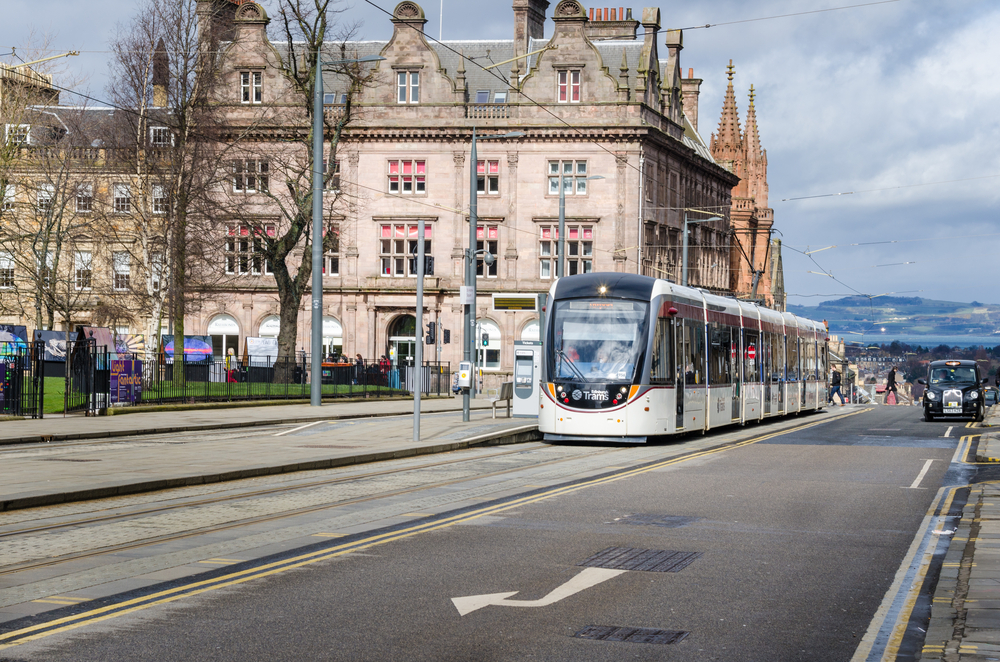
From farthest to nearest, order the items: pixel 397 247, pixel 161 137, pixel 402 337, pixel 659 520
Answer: pixel 402 337, pixel 397 247, pixel 161 137, pixel 659 520

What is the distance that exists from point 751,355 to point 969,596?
25.0 m

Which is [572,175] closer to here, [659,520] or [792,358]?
[792,358]

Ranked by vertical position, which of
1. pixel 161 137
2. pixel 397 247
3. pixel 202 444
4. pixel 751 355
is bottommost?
pixel 202 444

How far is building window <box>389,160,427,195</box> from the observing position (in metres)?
64.2

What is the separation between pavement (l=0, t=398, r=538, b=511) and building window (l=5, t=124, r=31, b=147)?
16.3 m

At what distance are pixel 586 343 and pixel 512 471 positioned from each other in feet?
21.1

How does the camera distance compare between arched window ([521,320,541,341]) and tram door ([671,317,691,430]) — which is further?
arched window ([521,320,541,341])

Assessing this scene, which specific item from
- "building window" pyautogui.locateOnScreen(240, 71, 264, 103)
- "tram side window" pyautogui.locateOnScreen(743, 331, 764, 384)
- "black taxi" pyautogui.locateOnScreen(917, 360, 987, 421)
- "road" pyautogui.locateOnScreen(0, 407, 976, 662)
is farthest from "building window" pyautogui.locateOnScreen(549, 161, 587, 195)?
→ "road" pyautogui.locateOnScreen(0, 407, 976, 662)

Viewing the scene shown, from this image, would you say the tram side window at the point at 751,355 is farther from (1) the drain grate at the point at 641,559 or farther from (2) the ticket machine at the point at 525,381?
(1) the drain grate at the point at 641,559

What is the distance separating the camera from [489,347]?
63531 mm

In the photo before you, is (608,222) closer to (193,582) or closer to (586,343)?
(586,343)

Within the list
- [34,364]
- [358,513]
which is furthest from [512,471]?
[34,364]

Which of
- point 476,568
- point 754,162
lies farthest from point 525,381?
point 754,162

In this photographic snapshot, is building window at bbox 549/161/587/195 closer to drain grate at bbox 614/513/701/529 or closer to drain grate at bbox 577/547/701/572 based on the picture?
drain grate at bbox 614/513/701/529
